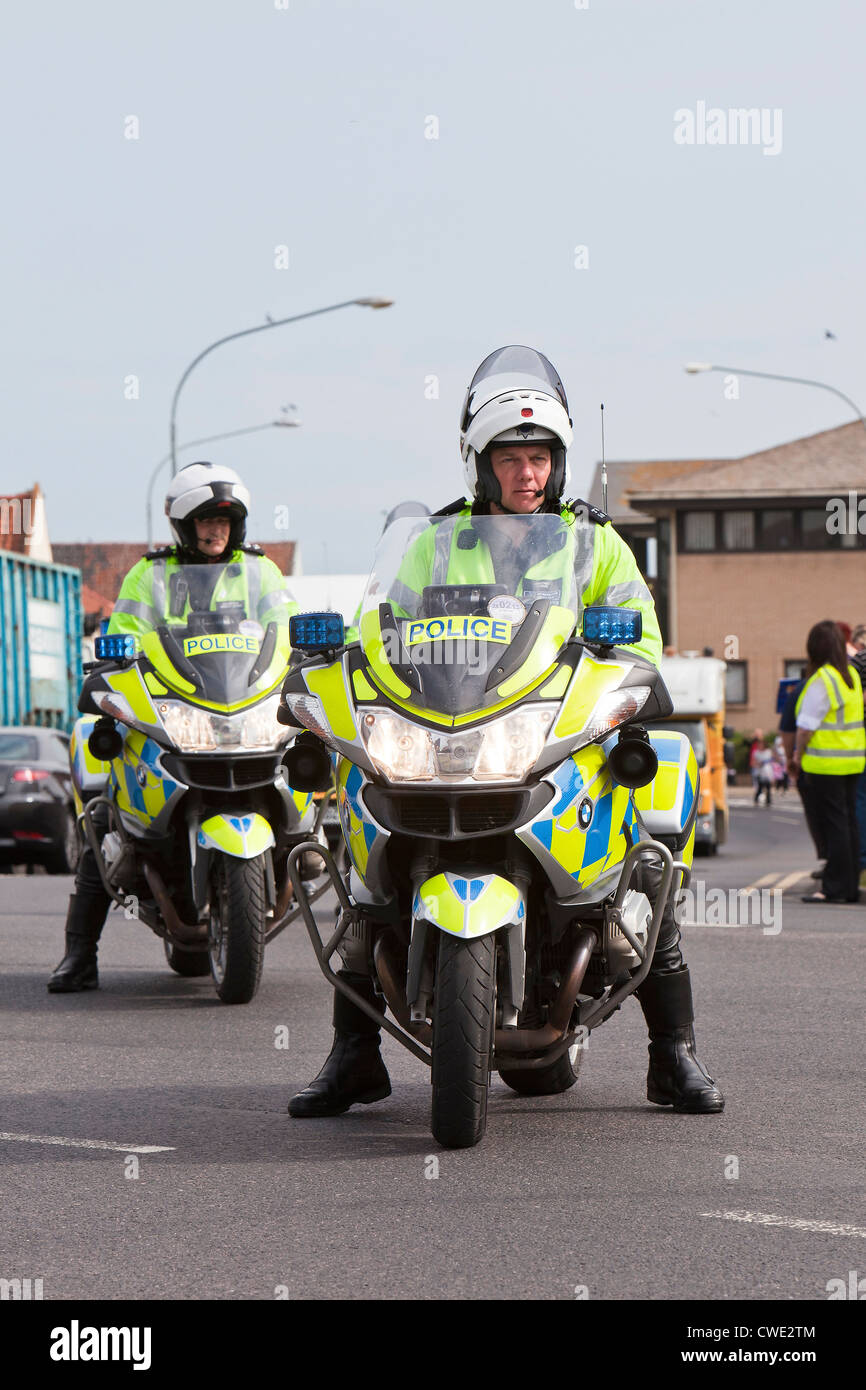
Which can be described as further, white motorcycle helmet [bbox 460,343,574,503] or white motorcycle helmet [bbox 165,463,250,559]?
white motorcycle helmet [bbox 165,463,250,559]

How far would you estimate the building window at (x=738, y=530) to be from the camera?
67.5 meters

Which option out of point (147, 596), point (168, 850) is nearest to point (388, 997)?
point (168, 850)

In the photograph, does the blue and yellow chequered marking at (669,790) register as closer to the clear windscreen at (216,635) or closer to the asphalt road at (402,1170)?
the asphalt road at (402,1170)

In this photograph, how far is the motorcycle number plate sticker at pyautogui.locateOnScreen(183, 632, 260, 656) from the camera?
29.3ft

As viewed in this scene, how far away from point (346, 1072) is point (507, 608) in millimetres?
1546

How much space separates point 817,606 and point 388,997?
62.0m

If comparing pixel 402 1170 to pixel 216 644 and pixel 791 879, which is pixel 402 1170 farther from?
pixel 791 879

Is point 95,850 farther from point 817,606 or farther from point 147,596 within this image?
A: point 817,606

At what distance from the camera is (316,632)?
5770 mm

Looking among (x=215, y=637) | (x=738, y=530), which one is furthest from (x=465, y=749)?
(x=738, y=530)

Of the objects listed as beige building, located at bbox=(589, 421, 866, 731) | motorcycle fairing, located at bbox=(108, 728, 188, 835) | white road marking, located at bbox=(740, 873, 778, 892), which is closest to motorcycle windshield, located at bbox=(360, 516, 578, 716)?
motorcycle fairing, located at bbox=(108, 728, 188, 835)

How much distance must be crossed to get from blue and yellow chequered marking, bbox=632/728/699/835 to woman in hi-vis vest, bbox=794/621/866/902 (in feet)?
29.0

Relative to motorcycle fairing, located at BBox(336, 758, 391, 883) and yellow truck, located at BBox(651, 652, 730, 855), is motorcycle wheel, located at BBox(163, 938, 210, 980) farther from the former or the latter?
yellow truck, located at BBox(651, 652, 730, 855)

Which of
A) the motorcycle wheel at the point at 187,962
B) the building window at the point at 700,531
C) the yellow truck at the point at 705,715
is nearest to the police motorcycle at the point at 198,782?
the motorcycle wheel at the point at 187,962
